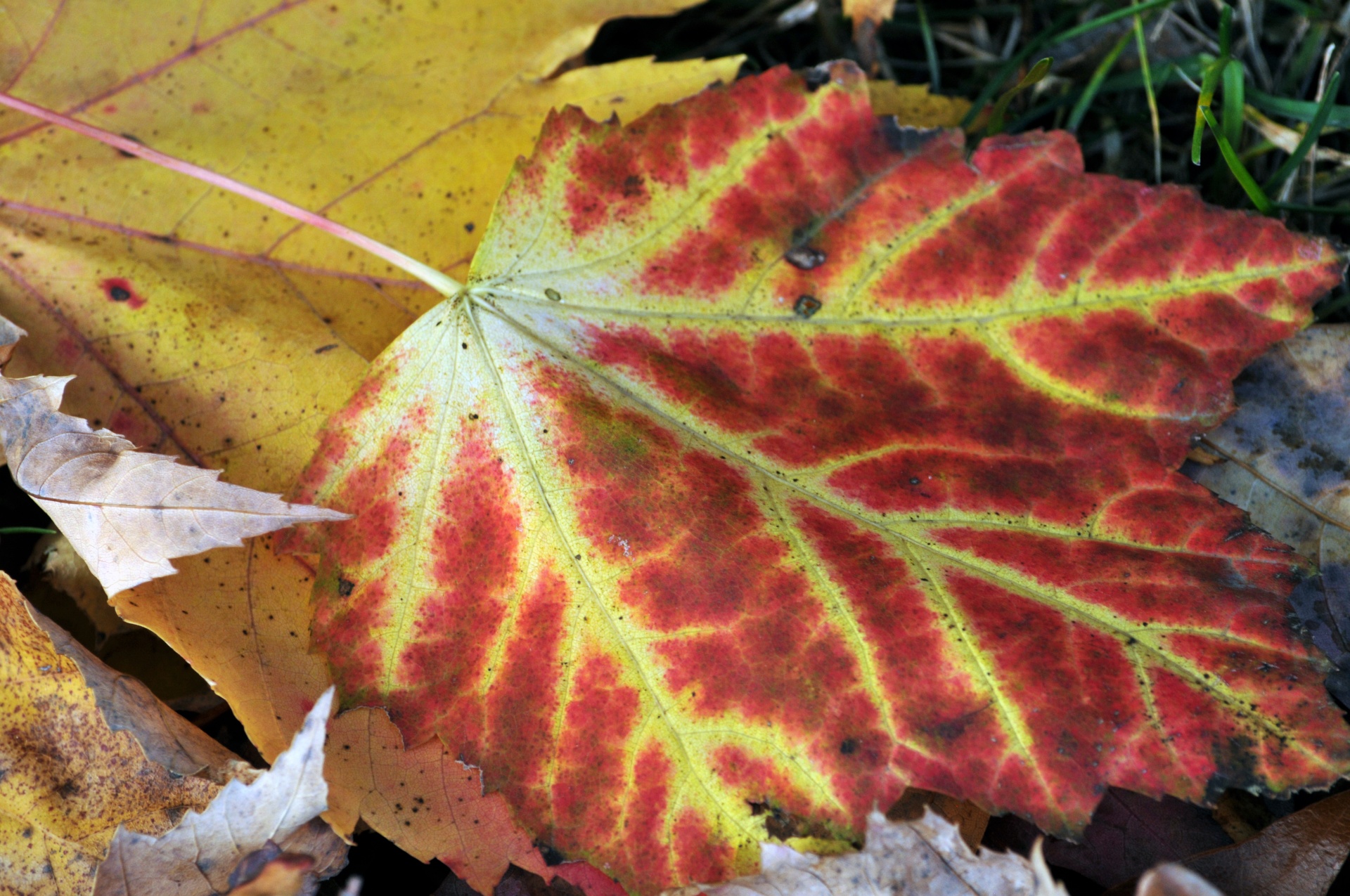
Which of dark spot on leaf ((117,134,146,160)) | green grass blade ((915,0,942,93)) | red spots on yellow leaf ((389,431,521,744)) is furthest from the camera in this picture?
green grass blade ((915,0,942,93))

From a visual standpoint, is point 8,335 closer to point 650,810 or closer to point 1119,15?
point 650,810

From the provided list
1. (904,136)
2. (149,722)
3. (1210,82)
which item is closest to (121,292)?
(149,722)

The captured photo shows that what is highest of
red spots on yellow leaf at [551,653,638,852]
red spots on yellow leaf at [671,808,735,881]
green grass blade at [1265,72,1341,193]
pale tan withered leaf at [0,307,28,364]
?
pale tan withered leaf at [0,307,28,364]

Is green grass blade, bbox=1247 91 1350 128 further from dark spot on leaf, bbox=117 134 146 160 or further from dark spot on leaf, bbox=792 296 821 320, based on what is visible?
dark spot on leaf, bbox=117 134 146 160

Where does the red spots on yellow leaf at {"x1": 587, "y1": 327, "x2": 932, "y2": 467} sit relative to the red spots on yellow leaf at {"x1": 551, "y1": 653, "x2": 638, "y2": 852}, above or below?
above

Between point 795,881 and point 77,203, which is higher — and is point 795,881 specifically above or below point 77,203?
below

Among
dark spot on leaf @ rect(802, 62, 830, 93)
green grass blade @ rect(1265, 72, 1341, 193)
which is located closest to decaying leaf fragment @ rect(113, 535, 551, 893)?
dark spot on leaf @ rect(802, 62, 830, 93)

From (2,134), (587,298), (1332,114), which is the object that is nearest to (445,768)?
(587,298)

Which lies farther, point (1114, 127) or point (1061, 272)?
point (1114, 127)

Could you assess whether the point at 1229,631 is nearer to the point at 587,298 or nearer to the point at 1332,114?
the point at 587,298
